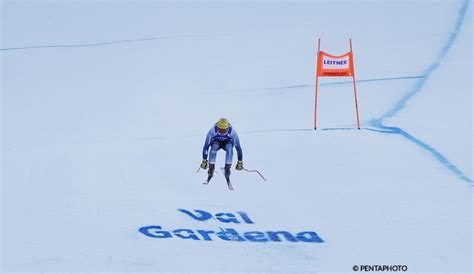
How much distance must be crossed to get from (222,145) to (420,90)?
3.63 meters

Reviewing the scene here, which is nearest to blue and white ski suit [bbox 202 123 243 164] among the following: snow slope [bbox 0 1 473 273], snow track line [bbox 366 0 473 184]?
snow slope [bbox 0 1 473 273]

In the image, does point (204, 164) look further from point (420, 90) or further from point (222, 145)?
point (420, 90)

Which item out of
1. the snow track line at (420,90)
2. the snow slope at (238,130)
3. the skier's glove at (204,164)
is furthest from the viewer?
the snow track line at (420,90)

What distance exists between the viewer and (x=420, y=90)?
35.6ft

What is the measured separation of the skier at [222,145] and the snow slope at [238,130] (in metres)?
0.18

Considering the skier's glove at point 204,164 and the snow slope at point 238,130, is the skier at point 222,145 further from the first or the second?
the snow slope at point 238,130

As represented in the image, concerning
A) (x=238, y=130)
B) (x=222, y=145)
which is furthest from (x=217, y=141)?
(x=238, y=130)

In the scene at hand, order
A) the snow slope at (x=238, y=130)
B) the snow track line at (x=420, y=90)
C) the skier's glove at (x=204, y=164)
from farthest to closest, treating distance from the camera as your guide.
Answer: the snow track line at (x=420, y=90) < the skier's glove at (x=204, y=164) < the snow slope at (x=238, y=130)

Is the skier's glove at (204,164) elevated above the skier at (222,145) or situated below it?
below

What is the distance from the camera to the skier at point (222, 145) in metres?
8.25

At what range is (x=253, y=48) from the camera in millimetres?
12008

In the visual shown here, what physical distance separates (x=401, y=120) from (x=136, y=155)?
3.23m

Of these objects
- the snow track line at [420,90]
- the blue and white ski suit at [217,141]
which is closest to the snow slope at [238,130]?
the snow track line at [420,90]

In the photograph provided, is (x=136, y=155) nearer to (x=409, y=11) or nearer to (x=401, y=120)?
(x=401, y=120)
